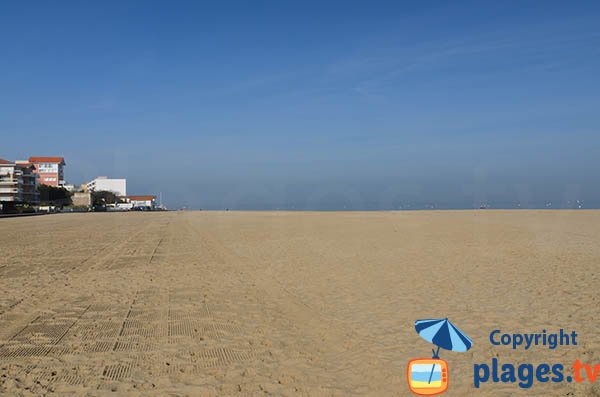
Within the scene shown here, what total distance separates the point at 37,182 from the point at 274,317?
11792 centimetres

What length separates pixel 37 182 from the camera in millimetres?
112000

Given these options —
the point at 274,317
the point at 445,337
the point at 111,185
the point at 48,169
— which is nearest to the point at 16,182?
the point at 48,169

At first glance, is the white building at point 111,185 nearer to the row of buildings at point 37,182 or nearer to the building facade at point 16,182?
the row of buildings at point 37,182

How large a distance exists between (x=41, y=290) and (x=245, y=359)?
22.9 ft

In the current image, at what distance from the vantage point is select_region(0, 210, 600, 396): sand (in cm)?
562

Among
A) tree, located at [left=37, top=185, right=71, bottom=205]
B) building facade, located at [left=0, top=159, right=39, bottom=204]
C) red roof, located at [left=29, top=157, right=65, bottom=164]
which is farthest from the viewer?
red roof, located at [left=29, top=157, right=65, bottom=164]

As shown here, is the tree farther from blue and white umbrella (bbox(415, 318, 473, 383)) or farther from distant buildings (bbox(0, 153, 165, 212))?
blue and white umbrella (bbox(415, 318, 473, 383))

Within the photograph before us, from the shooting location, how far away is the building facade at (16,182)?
9912 centimetres

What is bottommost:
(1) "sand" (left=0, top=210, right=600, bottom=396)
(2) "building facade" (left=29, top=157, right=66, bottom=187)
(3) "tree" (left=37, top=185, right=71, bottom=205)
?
(1) "sand" (left=0, top=210, right=600, bottom=396)

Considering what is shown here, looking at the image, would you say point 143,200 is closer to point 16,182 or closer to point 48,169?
point 48,169

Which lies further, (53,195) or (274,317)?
(53,195)

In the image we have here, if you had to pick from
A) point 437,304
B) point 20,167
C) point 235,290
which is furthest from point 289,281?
point 20,167

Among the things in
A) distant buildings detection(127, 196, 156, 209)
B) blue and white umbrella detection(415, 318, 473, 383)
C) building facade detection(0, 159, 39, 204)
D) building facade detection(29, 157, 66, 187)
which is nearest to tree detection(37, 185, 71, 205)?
building facade detection(0, 159, 39, 204)

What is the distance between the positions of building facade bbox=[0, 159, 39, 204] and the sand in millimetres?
93464
